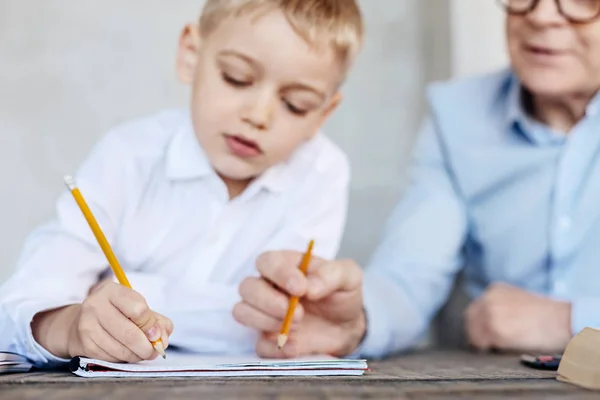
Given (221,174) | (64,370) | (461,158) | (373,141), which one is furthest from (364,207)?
(64,370)

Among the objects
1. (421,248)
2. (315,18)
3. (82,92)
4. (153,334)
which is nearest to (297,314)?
(153,334)

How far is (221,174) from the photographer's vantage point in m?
1.20

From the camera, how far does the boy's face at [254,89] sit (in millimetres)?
1071

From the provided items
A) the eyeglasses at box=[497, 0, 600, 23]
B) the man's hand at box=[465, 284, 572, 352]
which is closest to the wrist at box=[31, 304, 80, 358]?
the man's hand at box=[465, 284, 572, 352]

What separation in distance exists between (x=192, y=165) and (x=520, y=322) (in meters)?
0.62

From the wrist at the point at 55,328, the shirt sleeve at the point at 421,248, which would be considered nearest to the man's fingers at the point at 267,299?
the wrist at the point at 55,328

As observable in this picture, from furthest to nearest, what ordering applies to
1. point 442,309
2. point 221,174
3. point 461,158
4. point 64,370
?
point 442,309, point 461,158, point 221,174, point 64,370

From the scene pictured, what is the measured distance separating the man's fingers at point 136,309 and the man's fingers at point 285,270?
8.1 inches

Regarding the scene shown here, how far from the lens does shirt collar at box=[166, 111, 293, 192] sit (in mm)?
1163

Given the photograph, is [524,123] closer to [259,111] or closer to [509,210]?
[509,210]

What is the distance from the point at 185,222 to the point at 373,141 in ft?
2.78

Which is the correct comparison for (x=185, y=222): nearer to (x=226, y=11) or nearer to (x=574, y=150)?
(x=226, y=11)

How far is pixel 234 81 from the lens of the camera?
109cm

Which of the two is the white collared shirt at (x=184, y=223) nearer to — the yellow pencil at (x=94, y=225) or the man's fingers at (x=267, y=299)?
the man's fingers at (x=267, y=299)
